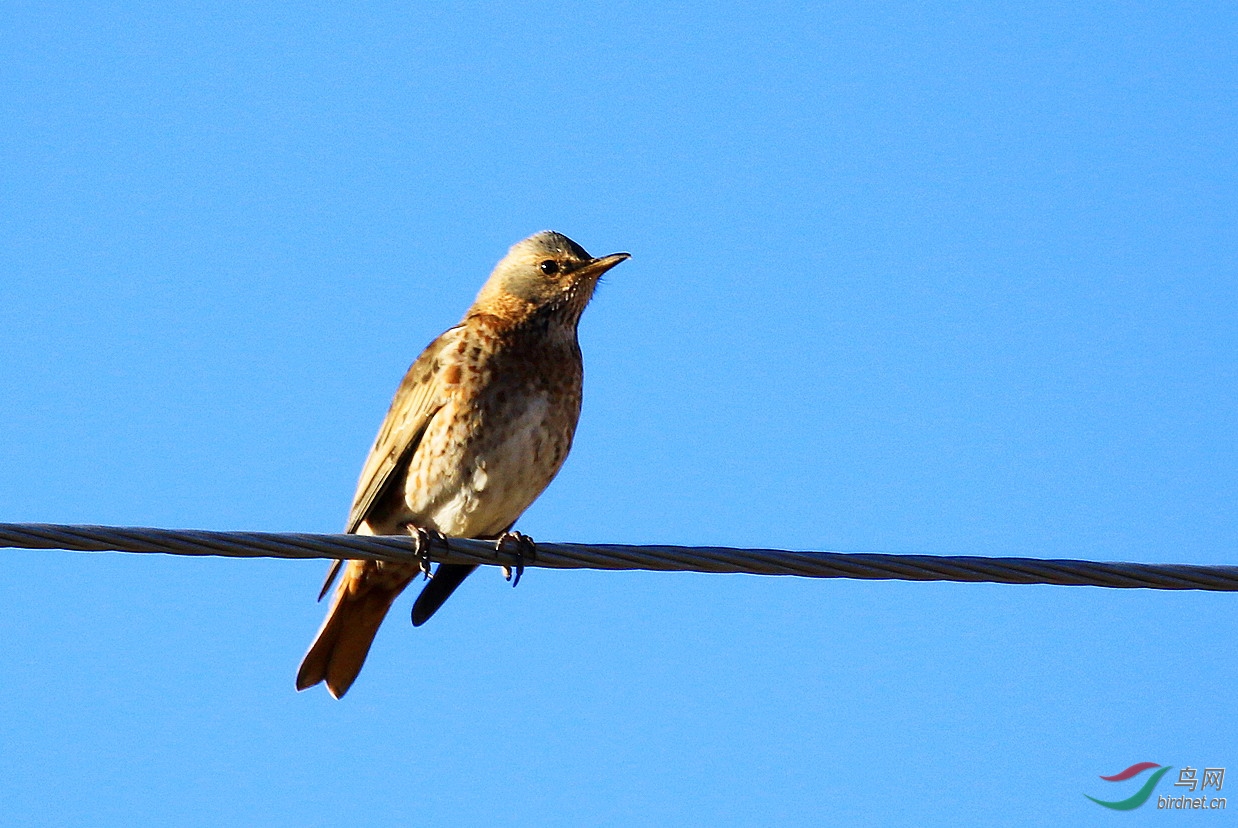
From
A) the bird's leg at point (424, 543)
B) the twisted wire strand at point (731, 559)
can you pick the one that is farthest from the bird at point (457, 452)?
the twisted wire strand at point (731, 559)

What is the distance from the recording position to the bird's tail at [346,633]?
304 inches

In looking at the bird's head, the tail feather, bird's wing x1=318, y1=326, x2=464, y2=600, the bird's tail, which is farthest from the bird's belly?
the bird's head

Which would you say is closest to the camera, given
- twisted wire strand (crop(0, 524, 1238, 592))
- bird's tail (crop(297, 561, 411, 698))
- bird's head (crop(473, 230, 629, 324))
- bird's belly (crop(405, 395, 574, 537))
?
twisted wire strand (crop(0, 524, 1238, 592))

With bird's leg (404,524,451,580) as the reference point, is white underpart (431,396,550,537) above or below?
above

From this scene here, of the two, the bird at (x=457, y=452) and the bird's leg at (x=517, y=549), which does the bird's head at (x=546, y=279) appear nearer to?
the bird at (x=457, y=452)

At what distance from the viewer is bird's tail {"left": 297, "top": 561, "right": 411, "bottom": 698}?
771 cm

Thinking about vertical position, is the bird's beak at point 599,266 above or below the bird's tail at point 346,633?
above

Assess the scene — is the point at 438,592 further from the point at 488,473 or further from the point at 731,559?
the point at 731,559

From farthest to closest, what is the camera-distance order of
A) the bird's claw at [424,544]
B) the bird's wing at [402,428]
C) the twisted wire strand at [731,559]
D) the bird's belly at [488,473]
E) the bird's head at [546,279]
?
the bird's head at [546,279], the bird's wing at [402,428], the bird's belly at [488,473], the bird's claw at [424,544], the twisted wire strand at [731,559]

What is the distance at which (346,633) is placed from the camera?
779 cm

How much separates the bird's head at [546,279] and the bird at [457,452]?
0.02m

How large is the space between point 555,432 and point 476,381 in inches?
18.1

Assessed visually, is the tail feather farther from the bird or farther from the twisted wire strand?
the twisted wire strand

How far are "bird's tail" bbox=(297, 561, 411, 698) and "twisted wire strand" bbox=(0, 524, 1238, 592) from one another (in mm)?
2754
